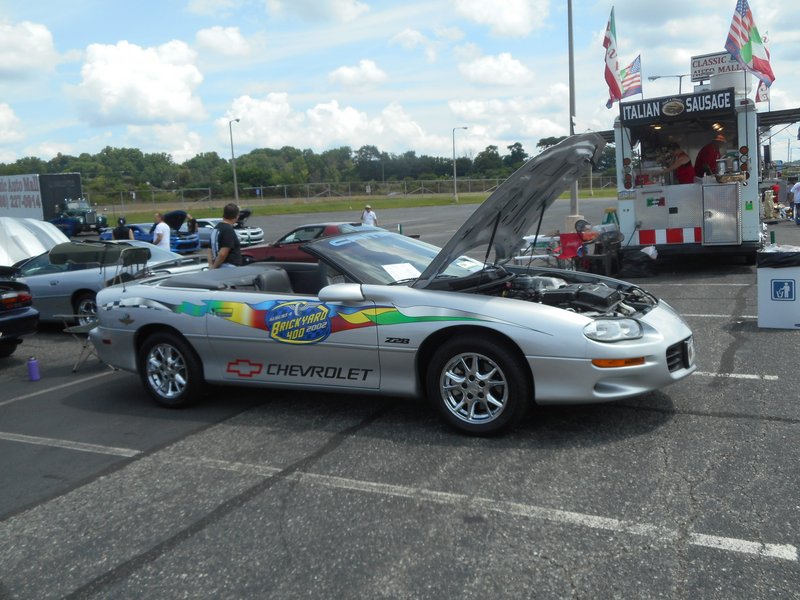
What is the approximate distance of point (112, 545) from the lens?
3.68 meters

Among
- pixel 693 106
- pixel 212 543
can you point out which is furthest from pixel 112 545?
pixel 693 106

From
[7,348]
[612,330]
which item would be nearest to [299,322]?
[612,330]

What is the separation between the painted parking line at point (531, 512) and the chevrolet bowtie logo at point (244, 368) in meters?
0.98

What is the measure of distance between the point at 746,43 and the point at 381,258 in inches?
546

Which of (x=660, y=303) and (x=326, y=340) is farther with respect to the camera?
(x=660, y=303)

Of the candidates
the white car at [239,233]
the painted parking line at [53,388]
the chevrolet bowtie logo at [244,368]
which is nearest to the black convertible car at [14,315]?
the painted parking line at [53,388]

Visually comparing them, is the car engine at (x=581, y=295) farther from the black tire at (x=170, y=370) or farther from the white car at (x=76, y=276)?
the white car at (x=76, y=276)

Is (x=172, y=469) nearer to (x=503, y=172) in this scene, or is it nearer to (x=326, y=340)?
(x=326, y=340)

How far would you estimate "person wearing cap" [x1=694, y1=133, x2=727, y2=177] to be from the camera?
41.7 feet

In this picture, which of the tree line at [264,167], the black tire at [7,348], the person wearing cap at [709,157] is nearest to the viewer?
the black tire at [7,348]

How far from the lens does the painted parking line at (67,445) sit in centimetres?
511

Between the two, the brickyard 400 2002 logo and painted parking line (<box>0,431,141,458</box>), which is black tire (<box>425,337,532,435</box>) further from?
painted parking line (<box>0,431,141,458</box>)

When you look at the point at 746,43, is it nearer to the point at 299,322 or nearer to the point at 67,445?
the point at 299,322

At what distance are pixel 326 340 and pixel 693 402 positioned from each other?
A: 2.68 metres
